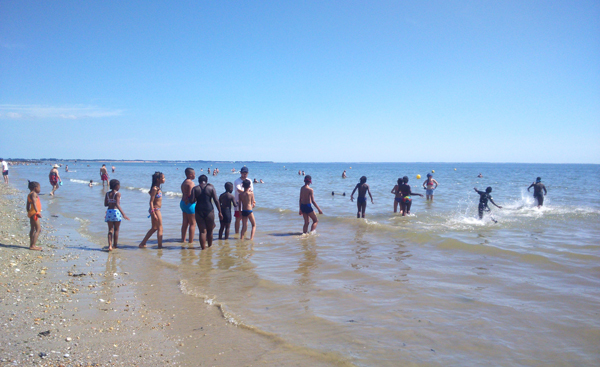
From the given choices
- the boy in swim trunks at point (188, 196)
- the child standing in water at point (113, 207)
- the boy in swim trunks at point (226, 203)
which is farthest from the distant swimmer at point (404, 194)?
the child standing in water at point (113, 207)

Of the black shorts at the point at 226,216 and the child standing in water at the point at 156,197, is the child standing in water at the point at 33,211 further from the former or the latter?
the black shorts at the point at 226,216

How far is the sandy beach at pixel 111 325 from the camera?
12.2 ft

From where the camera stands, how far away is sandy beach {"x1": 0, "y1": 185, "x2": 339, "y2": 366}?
3709 mm

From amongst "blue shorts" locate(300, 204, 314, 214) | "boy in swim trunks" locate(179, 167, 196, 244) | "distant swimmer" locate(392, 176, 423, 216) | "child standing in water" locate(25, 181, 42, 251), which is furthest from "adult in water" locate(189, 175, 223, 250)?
"distant swimmer" locate(392, 176, 423, 216)

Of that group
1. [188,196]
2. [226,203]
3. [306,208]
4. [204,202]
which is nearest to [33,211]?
[188,196]

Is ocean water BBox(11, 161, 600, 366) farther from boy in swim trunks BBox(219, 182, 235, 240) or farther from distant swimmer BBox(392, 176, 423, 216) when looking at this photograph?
distant swimmer BBox(392, 176, 423, 216)

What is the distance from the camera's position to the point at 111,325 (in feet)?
14.5

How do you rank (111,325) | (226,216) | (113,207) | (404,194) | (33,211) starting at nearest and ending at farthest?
(111,325), (33,211), (113,207), (226,216), (404,194)

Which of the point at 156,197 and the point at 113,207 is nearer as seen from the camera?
the point at 113,207

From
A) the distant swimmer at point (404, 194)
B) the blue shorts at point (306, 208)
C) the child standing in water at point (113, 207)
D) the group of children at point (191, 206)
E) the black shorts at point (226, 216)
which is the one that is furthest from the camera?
the distant swimmer at point (404, 194)

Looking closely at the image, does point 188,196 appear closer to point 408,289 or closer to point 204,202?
point 204,202

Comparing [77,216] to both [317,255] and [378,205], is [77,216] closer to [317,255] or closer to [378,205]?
[317,255]

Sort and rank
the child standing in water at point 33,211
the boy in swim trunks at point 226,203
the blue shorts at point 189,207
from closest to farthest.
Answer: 1. the child standing in water at point 33,211
2. the blue shorts at point 189,207
3. the boy in swim trunks at point 226,203

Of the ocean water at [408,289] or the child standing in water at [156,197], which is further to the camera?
the child standing in water at [156,197]
